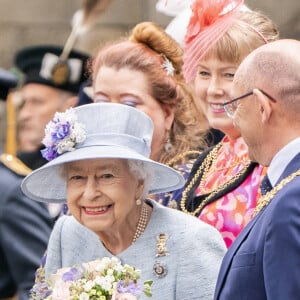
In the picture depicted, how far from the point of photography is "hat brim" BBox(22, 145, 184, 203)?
529cm

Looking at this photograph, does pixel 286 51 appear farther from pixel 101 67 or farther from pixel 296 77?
pixel 101 67

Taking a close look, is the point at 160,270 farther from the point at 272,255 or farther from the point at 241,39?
the point at 241,39

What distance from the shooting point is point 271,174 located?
4789mm

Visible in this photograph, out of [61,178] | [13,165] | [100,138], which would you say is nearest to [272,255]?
[100,138]

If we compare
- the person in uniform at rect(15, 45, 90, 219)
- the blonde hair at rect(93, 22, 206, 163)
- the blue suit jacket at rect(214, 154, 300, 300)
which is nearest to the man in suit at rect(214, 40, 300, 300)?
the blue suit jacket at rect(214, 154, 300, 300)

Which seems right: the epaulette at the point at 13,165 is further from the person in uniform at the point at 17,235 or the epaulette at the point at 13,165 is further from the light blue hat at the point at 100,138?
the light blue hat at the point at 100,138

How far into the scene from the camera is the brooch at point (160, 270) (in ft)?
17.1

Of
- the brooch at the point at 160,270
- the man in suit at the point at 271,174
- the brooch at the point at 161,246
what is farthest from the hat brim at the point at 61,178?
the man in suit at the point at 271,174

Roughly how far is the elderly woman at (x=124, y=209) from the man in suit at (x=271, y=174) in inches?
18.3

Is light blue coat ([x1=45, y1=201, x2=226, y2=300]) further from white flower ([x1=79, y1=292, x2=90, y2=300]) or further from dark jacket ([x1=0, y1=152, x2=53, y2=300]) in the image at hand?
dark jacket ([x1=0, y1=152, x2=53, y2=300])

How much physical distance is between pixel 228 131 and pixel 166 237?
0.80 meters

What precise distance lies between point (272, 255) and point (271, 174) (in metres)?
0.40

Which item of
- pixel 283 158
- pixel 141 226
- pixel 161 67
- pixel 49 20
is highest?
pixel 283 158

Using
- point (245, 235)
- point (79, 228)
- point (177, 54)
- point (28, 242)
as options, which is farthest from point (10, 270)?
point (245, 235)
